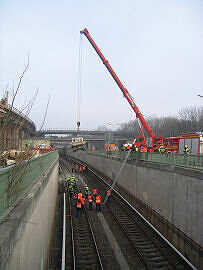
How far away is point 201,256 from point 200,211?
172cm

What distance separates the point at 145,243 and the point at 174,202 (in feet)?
8.86

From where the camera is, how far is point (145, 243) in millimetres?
12570

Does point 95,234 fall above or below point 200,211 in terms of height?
below

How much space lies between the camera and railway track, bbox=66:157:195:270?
34.3 feet

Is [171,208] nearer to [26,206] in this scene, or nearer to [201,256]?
[201,256]

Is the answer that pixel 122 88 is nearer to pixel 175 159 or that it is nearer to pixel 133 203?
pixel 133 203

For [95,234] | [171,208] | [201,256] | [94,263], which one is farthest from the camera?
[95,234]

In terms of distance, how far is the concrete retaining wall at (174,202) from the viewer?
1010 centimetres

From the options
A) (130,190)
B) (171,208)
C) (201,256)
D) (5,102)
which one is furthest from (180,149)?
(5,102)

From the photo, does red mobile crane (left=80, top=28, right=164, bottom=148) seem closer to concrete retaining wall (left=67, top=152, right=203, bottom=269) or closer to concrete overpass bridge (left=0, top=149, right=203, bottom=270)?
concrete overpass bridge (left=0, top=149, right=203, bottom=270)

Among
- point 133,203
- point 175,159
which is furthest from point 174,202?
point 133,203

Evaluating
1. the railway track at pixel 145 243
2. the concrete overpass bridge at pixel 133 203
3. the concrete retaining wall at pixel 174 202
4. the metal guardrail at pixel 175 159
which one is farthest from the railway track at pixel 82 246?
the metal guardrail at pixel 175 159

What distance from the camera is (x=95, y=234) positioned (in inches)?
569

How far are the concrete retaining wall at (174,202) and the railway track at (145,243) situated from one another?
19.1 inches
